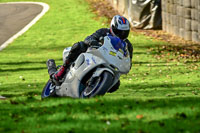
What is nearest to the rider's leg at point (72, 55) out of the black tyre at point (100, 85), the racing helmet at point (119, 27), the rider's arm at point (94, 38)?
the rider's arm at point (94, 38)

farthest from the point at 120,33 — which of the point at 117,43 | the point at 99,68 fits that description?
the point at 99,68

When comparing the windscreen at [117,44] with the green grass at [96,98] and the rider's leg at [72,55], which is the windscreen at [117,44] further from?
the green grass at [96,98]

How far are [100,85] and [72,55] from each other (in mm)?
1123

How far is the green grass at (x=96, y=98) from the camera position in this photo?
6238mm

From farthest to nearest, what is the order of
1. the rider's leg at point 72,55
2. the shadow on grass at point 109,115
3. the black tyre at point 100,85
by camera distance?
the rider's leg at point 72,55 → the black tyre at point 100,85 → the shadow on grass at point 109,115

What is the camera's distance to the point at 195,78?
1397cm

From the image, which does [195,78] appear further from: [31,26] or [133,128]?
[31,26]

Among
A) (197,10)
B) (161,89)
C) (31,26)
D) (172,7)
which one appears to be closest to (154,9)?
(172,7)

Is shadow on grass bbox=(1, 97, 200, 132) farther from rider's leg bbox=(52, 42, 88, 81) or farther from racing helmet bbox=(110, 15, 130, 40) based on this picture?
racing helmet bbox=(110, 15, 130, 40)

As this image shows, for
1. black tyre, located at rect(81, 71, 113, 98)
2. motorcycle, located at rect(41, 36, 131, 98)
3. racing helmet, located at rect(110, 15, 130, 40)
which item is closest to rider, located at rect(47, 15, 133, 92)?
racing helmet, located at rect(110, 15, 130, 40)

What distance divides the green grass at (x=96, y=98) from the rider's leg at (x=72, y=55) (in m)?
0.69

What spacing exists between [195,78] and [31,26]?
16.4 m

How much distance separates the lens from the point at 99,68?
849 cm

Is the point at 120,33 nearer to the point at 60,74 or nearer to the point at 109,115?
the point at 60,74
